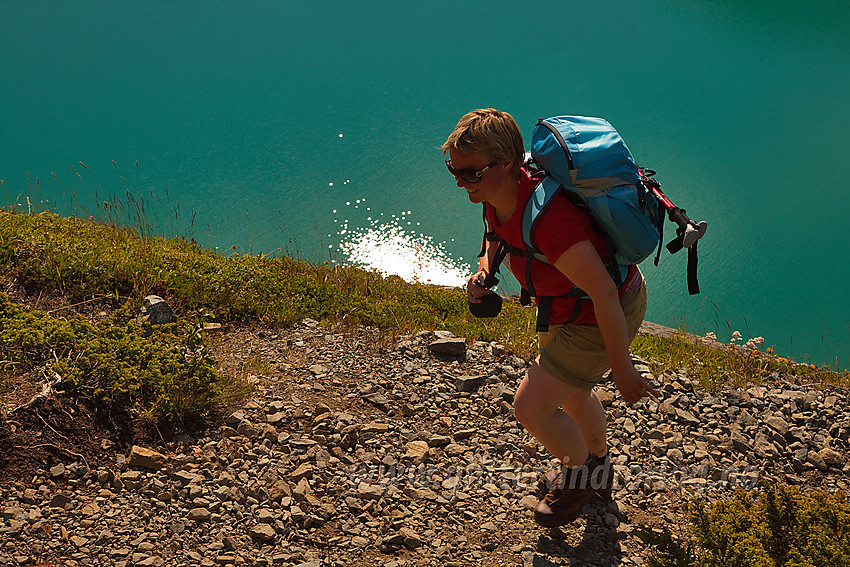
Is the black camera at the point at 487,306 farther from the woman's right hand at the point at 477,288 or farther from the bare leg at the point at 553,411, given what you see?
the bare leg at the point at 553,411

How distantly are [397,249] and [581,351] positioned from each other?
6461mm

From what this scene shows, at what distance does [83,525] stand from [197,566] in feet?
1.77

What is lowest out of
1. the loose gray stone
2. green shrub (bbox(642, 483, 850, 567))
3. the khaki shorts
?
green shrub (bbox(642, 483, 850, 567))

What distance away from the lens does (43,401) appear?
3355mm

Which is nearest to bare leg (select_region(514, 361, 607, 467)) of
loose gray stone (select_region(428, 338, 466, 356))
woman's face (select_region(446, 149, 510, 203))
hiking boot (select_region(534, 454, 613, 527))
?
hiking boot (select_region(534, 454, 613, 527))

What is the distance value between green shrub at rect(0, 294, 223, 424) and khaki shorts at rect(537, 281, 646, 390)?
6.18 feet

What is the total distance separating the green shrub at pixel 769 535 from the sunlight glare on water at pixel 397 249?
5657 mm

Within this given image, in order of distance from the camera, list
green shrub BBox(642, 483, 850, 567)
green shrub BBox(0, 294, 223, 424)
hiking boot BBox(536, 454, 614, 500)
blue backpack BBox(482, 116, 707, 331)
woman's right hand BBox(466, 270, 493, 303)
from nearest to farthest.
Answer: green shrub BBox(642, 483, 850, 567)
blue backpack BBox(482, 116, 707, 331)
woman's right hand BBox(466, 270, 493, 303)
hiking boot BBox(536, 454, 614, 500)
green shrub BBox(0, 294, 223, 424)

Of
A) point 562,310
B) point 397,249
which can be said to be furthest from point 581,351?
point 397,249

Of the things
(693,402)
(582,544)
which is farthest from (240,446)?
(693,402)

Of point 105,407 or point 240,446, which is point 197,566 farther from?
point 105,407

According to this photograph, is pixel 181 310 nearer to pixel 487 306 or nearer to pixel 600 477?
pixel 487 306

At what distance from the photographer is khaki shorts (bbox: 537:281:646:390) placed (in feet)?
9.22

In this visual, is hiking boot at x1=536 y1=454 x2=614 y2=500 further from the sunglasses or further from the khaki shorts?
the sunglasses
